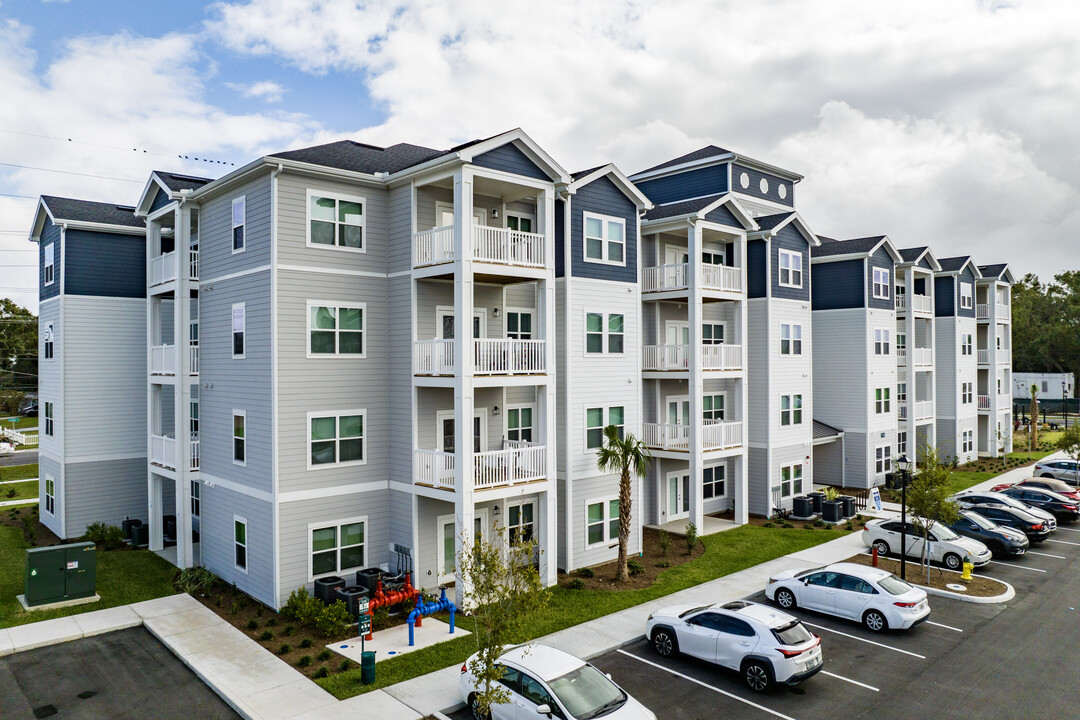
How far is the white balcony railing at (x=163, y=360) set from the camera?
23328 millimetres

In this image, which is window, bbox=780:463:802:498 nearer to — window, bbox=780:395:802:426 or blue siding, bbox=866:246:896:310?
window, bbox=780:395:802:426

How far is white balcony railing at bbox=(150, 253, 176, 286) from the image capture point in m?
23.1

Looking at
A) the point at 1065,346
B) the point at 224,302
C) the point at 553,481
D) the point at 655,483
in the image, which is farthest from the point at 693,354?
the point at 1065,346

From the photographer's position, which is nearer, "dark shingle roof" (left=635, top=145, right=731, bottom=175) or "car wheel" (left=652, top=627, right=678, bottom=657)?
"car wheel" (left=652, top=627, right=678, bottom=657)

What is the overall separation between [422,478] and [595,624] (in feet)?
19.4

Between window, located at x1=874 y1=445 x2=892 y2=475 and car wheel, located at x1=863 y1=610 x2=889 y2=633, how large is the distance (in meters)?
20.0

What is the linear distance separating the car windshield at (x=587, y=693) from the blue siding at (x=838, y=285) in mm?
28198

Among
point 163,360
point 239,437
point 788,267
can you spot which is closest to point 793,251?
point 788,267

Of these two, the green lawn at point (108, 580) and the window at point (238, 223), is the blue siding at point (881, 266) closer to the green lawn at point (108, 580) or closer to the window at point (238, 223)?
the window at point (238, 223)

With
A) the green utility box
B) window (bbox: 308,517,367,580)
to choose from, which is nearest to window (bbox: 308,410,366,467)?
window (bbox: 308,517,367,580)

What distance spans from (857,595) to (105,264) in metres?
27.6

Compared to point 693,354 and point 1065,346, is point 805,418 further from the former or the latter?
point 1065,346

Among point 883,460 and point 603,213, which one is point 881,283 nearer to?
point 883,460

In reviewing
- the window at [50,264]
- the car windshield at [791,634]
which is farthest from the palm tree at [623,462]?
the window at [50,264]
